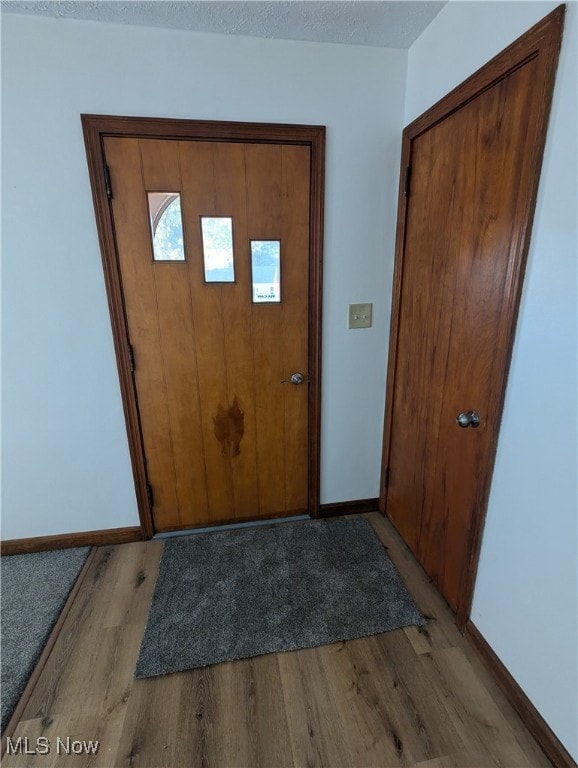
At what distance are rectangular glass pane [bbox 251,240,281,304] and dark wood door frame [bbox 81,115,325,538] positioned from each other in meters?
0.17

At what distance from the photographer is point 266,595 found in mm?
1705

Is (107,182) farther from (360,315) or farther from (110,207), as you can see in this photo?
(360,315)

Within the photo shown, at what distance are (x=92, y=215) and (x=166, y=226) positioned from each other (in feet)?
1.04

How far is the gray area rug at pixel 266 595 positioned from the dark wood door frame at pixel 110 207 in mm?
465

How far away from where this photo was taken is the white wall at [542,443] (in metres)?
0.98

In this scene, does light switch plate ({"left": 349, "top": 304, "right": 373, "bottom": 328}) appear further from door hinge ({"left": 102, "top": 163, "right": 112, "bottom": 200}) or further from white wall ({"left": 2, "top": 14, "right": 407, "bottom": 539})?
door hinge ({"left": 102, "top": 163, "right": 112, "bottom": 200})

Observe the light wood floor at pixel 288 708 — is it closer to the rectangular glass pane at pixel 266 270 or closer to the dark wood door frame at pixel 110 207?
the dark wood door frame at pixel 110 207

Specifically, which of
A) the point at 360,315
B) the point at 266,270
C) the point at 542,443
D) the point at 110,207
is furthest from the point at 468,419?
the point at 110,207

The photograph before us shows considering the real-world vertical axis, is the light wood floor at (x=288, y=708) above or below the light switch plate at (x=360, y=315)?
below

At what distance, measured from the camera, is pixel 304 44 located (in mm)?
1604

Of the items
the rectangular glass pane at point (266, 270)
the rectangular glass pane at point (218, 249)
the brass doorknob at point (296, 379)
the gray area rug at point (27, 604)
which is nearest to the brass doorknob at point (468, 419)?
the brass doorknob at point (296, 379)

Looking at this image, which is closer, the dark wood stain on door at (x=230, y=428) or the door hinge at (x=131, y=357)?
the door hinge at (x=131, y=357)

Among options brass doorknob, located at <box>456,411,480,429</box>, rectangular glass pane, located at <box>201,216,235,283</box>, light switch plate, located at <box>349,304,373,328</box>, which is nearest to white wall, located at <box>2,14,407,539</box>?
light switch plate, located at <box>349,304,373,328</box>

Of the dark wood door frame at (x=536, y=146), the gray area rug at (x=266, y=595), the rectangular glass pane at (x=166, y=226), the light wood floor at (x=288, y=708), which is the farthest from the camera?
the rectangular glass pane at (x=166, y=226)
